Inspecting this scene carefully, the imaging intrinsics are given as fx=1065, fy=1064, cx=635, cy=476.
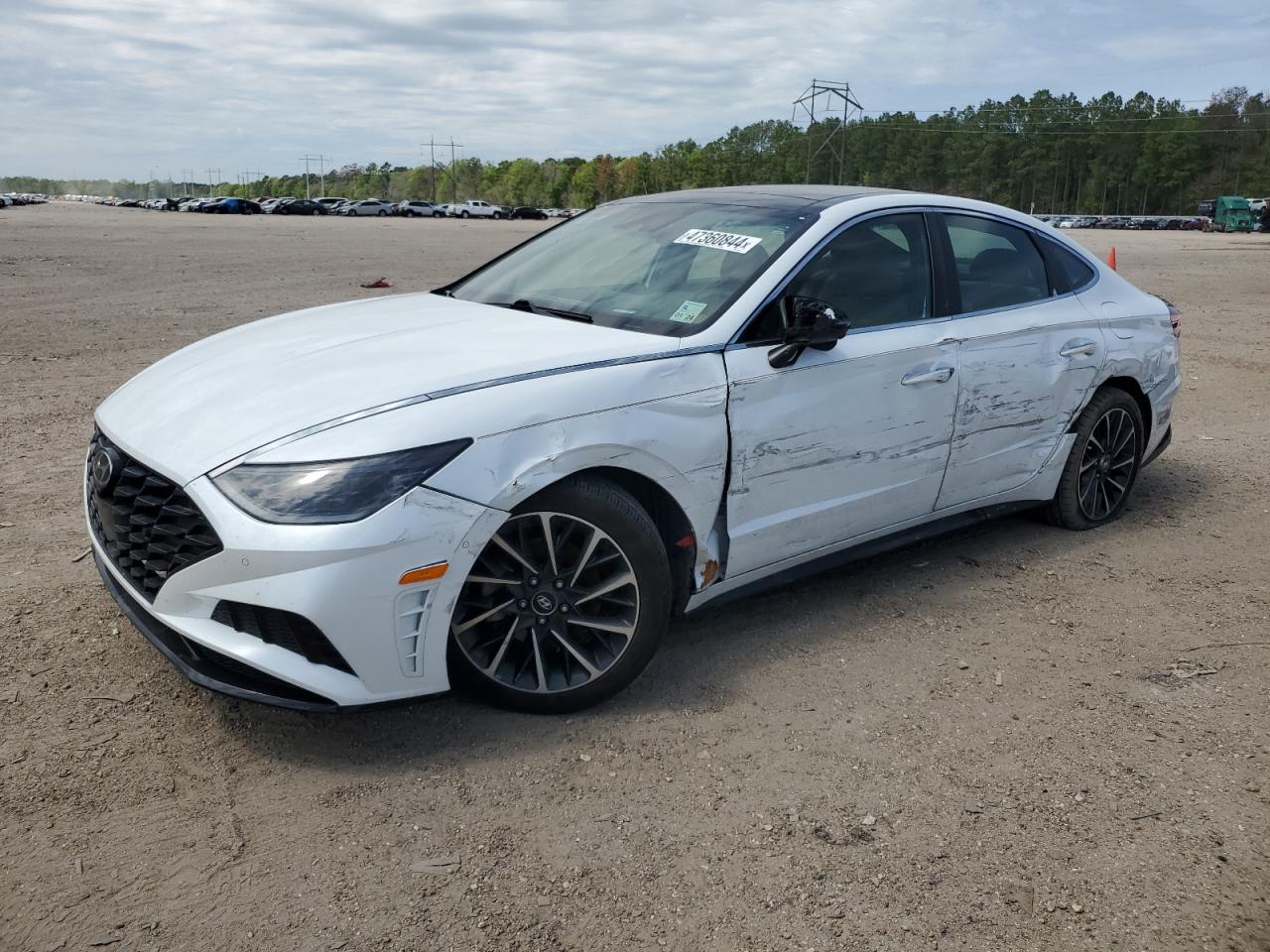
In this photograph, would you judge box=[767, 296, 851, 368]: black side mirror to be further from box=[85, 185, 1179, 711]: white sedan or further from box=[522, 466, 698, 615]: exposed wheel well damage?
box=[522, 466, 698, 615]: exposed wheel well damage

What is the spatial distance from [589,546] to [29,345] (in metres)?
8.52

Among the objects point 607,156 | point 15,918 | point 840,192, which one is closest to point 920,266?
point 840,192

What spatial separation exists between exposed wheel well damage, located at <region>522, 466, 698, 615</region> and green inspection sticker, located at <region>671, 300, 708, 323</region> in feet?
2.06

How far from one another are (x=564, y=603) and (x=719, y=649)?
34.9 inches

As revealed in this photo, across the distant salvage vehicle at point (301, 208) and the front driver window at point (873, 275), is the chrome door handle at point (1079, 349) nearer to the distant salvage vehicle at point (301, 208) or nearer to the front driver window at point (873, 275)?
the front driver window at point (873, 275)

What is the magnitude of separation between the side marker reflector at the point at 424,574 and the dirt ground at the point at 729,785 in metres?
0.59

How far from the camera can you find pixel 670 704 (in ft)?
11.5

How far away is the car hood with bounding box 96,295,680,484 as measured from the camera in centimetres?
304

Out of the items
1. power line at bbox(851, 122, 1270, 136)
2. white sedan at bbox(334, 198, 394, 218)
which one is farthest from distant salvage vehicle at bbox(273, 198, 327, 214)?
power line at bbox(851, 122, 1270, 136)

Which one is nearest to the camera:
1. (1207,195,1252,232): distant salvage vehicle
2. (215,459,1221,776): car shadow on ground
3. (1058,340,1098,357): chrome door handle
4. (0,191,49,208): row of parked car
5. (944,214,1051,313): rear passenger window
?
(215,459,1221,776): car shadow on ground

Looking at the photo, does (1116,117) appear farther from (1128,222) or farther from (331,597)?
(331,597)

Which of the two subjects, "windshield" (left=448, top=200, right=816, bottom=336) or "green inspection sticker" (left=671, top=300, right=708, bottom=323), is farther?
"windshield" (left=448, top=200, right=816, bottom=336)

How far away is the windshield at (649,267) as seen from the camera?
12.5ft

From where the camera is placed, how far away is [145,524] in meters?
3.04
